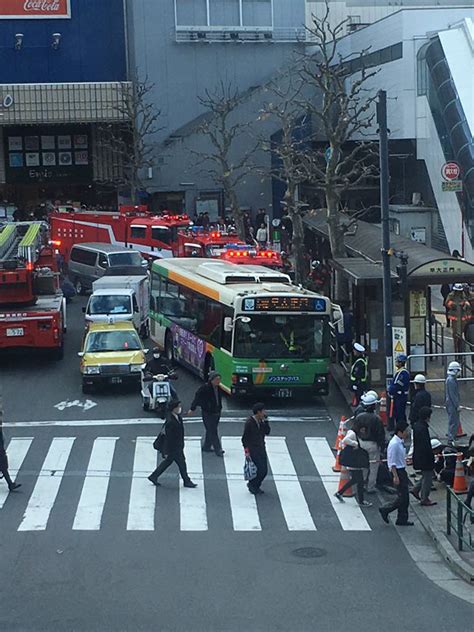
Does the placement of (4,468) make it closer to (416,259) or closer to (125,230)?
(416,259)

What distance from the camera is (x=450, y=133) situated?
4788cm

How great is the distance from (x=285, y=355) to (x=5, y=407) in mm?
6843

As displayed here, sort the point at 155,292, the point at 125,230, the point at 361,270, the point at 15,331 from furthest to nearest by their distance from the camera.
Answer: the point at 125,230
the point at 155,292
the point at 15,331
the point at 361,270

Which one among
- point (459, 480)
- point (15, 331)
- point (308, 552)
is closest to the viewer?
point (308, 552)

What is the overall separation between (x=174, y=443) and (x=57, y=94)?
163 feet

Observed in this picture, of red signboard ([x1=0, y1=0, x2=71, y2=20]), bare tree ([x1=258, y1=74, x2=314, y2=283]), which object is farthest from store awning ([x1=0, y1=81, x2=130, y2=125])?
bare tree ([x1=258, y1=74, x2=314, y2=283])

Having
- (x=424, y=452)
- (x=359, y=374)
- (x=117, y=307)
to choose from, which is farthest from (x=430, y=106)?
(x=424, y=452)

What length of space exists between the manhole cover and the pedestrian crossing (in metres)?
1.01

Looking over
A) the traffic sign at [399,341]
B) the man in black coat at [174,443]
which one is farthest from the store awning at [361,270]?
the man in black coat at [174,443]

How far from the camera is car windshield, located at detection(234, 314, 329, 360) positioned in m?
25.3

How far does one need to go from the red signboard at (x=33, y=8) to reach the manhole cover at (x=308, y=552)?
5694 cm

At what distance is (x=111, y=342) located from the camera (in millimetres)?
28266

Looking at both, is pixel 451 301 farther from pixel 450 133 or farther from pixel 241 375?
pixel 450 133

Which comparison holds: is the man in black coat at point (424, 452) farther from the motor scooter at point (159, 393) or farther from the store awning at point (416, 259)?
the store awning at point (416, 259)
